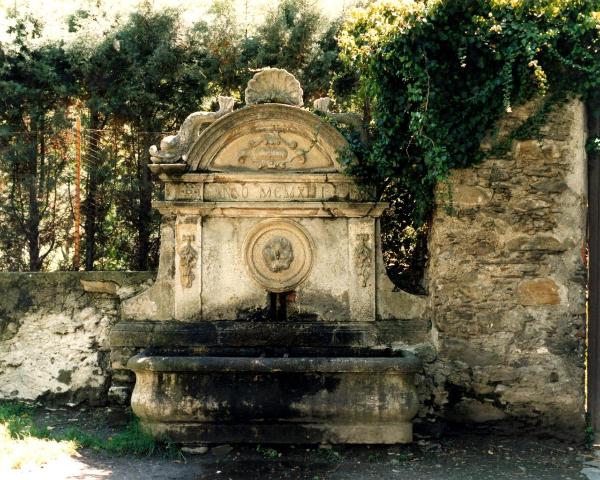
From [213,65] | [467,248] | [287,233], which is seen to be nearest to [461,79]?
[467,248]

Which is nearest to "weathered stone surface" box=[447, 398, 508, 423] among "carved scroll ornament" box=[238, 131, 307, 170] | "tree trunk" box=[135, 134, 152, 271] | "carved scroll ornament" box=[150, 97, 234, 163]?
"carved scroll ornament" box=[238, 131, 307, 170]

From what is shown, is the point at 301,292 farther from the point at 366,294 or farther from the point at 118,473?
the point at 118,473

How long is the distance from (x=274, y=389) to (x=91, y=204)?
3.70m

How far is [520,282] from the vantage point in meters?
5.22

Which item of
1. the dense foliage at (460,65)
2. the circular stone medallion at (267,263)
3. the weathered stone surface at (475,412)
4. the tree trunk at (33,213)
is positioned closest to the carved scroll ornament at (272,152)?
the circular stone medallion at (267,263)

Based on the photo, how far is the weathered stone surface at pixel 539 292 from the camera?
205 inches

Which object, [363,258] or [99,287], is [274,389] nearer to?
[363,258]

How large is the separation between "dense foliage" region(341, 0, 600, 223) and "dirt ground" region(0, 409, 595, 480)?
2.16 metres

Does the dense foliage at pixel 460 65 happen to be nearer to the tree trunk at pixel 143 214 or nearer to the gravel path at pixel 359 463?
the gravel path at pixel 359 463

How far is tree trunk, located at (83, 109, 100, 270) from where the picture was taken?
7340 mm

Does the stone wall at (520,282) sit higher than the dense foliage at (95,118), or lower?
lower

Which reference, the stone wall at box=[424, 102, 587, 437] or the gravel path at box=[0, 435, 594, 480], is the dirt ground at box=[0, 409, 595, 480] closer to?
the gravel path at box=[0, 435, 594, 480]

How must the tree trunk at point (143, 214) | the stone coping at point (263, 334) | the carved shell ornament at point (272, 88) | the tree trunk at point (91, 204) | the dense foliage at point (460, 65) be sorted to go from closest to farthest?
the dense foliage at point (460, 65) → the stone coping at point (263, 334) → the carved shell ornament at point (272, 88) → the tree trunk at point (91, 204) → the tree trunk at point (143, 214)

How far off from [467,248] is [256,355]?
77.1 inches
